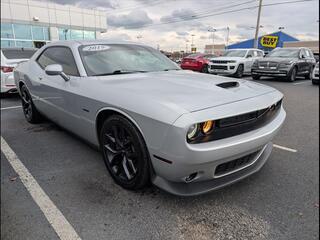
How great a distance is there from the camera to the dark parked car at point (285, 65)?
1003 cm

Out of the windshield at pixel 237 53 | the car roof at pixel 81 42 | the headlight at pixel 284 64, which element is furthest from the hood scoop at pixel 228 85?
the windshield at pixel 237 53

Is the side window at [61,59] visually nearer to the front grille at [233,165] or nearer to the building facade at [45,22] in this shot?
the building facade at [45,22]

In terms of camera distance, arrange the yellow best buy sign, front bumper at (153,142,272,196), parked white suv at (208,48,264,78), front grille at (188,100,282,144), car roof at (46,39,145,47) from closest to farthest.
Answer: front grille at (188,100,282,144) → front bumper at (153,142,272,196) → car roof at (46,39,145,47) → parked white suv at (208,48,264,78) → the yellow best buy sign

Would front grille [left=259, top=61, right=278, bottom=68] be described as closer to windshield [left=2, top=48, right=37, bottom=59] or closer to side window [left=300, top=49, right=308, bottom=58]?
side window [left=300, top=49, right=308, bottom=58]

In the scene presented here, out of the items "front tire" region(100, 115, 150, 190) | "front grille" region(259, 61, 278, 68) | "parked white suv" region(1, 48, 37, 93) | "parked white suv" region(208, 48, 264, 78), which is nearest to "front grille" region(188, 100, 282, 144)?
"front tire" region(100, 115, 150, 190)

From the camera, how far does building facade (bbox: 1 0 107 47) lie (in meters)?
3.04

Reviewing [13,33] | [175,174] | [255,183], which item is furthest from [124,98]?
[13,33]

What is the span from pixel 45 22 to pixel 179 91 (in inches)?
87.6

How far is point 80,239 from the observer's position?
5.78 feet

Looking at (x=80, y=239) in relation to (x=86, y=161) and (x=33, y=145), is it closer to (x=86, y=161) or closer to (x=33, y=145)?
(x=86, y=161)

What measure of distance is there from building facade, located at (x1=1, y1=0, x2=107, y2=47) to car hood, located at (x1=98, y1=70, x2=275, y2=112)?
1.29 metres

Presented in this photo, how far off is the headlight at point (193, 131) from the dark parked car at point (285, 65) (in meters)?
9.58

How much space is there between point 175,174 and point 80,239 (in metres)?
0.81

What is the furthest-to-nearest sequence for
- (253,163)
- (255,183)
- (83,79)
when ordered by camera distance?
(83,79) < (255,183) < (253,163)
